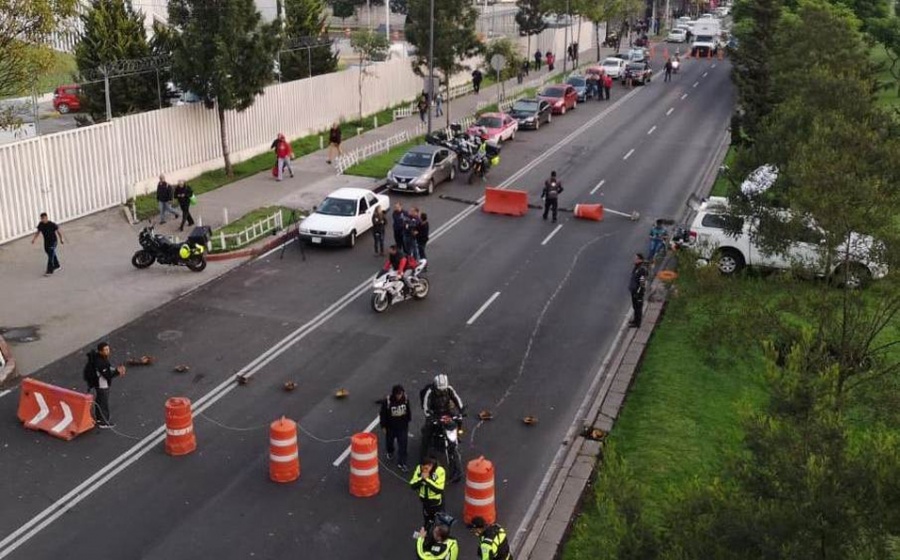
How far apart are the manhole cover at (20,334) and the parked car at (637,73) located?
49.2 m

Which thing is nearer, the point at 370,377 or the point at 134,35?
the point at 370,377

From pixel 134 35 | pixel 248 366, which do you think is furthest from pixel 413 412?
pixel 134 35

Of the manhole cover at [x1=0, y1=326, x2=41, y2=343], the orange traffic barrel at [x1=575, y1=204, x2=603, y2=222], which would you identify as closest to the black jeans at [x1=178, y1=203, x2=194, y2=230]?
the manhole cover at [x1=0, y1=326, x2=41, y2=343]

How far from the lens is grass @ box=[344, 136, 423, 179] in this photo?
3384cm

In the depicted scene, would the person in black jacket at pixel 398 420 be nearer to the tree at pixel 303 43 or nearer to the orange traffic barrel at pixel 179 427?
the orange traffic barrel at pixel 179 427

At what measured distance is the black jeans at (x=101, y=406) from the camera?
15.1 m

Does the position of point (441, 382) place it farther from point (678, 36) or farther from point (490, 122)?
point (678, 36)

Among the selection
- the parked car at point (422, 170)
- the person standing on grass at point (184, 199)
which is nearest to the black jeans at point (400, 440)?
the person standing on grass at point (184, 199)

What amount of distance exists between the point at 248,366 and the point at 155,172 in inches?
568

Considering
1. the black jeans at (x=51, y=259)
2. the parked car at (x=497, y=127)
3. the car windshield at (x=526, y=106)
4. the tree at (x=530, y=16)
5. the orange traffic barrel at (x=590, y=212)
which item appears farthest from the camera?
the tree at (x=530, y=16)

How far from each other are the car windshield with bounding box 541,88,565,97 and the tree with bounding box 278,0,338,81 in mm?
11863

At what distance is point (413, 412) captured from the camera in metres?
16.0

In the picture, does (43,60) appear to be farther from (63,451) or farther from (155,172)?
(155,172)

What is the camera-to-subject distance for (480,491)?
1228 centimetres
